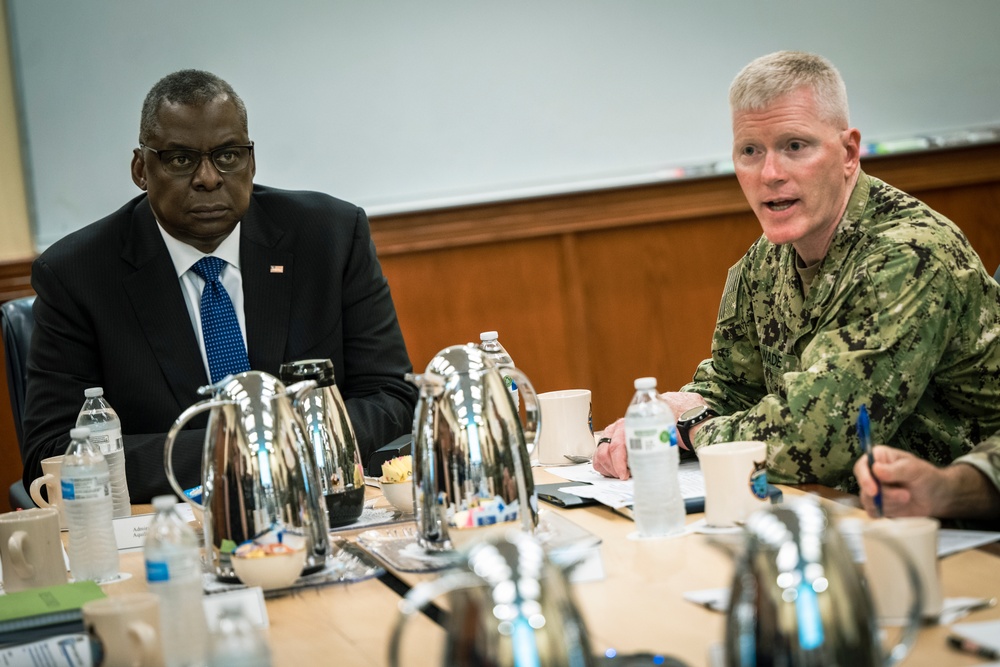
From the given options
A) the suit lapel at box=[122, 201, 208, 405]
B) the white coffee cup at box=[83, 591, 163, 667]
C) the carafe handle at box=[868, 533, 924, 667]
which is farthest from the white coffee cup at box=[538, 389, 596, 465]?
the carafe handle at box=[868, 533, 924, 667]

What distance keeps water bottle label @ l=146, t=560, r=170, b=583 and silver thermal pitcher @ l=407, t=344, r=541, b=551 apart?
0.39m

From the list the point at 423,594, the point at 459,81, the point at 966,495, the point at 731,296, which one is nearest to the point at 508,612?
the point at 423,594

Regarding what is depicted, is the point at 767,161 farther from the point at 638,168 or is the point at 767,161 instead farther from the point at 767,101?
the point at 638,168

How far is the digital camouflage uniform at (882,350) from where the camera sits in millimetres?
1820

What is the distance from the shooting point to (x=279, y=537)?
4.86ft

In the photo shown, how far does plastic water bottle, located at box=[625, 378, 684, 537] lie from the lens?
154 centimetres

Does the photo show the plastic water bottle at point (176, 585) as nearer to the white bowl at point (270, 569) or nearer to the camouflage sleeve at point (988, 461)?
the white bowl at point (270, 569)

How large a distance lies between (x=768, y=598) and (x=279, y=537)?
81cm

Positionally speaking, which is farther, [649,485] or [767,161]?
[767,161]

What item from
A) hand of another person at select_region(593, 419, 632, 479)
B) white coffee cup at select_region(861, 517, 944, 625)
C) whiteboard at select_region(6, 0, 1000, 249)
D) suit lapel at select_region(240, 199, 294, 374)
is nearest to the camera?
white coffee cup at select_region(861, 517, 944, 625)

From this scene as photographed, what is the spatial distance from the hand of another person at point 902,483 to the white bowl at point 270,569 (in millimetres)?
780

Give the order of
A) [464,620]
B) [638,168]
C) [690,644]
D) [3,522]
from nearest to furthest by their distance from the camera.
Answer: [464,620]
[690,644]
[3,522]
[638,168]

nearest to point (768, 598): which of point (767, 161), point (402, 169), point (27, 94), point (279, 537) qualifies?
point (279, 537)

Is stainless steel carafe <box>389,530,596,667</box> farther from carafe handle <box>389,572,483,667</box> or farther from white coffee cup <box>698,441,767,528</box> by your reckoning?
white coffee cup <box>698,441,767,528</box>
